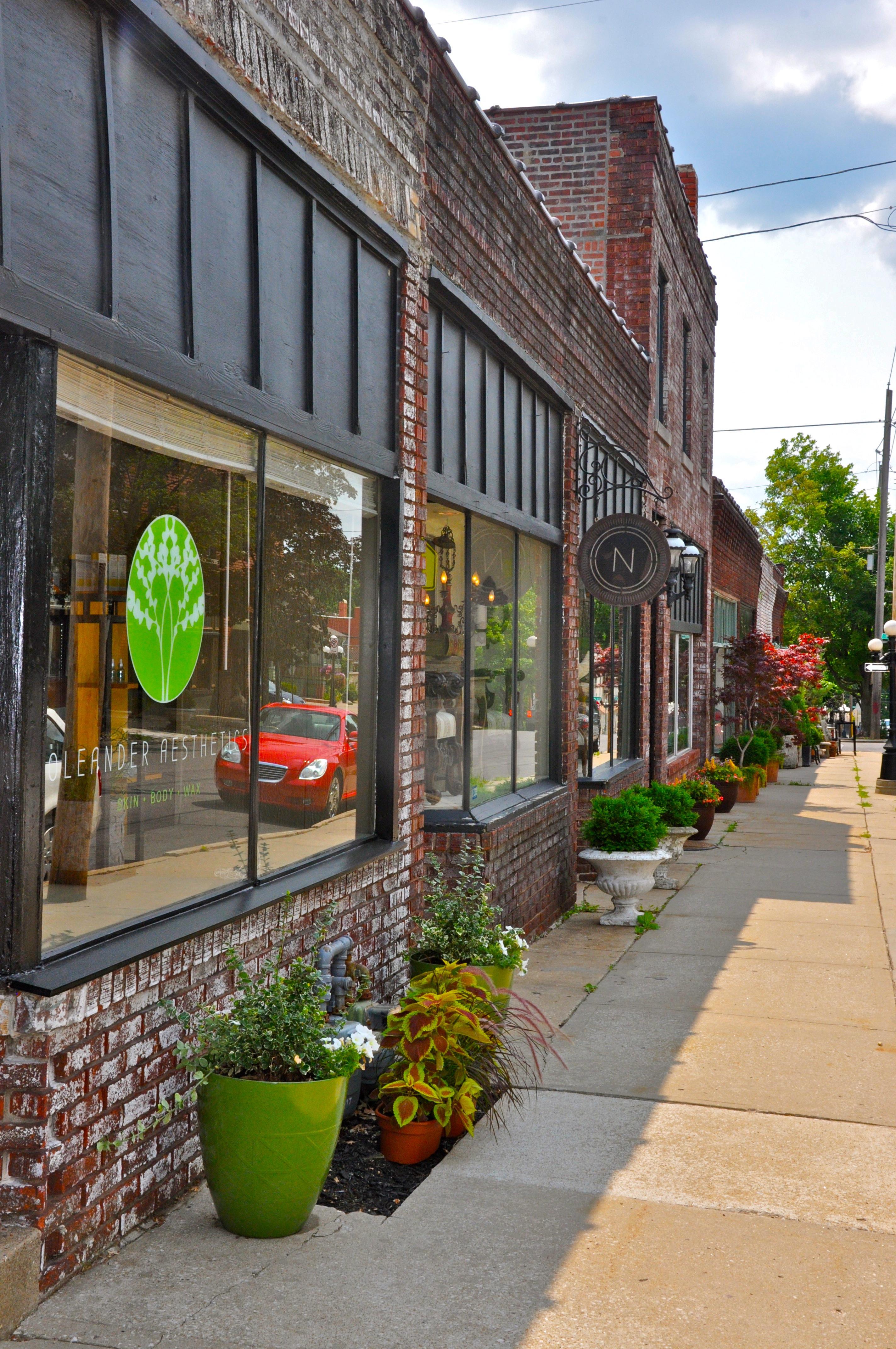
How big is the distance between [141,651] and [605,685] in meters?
8.34

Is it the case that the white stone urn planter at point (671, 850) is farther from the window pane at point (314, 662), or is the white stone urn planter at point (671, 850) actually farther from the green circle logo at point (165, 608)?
the green circle logo at point (165, 608)

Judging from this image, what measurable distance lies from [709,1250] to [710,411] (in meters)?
17.6

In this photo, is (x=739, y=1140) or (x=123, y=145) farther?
(x=739, y=1140)

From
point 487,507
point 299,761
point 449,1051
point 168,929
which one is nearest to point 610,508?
point 487,507

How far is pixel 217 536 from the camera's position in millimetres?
4605

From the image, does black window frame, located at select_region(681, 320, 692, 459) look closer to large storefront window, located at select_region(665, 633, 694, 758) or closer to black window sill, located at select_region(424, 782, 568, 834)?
large storefront window, located at select_region(665, 633, 694, 758)

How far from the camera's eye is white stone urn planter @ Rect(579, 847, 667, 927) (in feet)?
31.0

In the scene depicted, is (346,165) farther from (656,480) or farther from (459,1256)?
(656,480)

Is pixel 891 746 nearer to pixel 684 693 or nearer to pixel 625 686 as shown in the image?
pixel 684 693

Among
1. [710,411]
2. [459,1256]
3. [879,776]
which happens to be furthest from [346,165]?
[879,776]

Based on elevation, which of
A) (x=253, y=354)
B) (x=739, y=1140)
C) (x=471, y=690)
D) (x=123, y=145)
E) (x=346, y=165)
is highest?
(x=346, y=165)

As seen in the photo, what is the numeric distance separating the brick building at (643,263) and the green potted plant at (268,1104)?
7.36m

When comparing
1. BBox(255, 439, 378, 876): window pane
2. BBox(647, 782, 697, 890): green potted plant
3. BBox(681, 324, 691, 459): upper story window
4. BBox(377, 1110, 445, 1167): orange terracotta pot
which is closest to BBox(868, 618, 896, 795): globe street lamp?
BBox(681, 324, 691, 459): upper story window

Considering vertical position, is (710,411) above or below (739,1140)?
Answer: above
